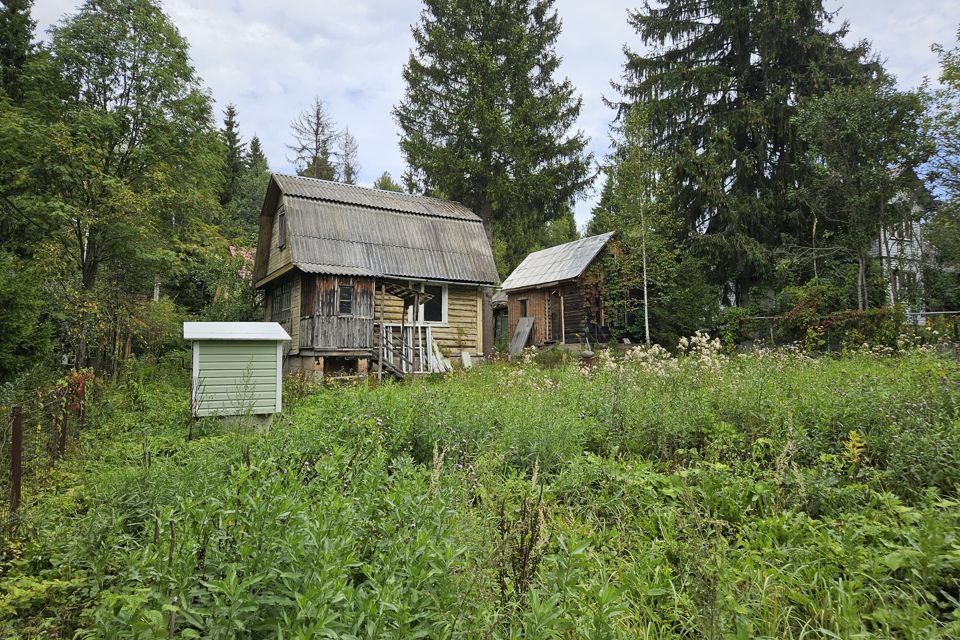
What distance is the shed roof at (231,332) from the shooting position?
8.18 m

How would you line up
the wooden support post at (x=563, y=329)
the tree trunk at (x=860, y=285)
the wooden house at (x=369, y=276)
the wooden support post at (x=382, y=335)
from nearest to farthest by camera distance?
the wooden support post at (x=382, y=335) < the wooden house at (x=369, y=276) < the tree trunk at (x=860, y=285) < the wooden support post at (x=563, y=329)

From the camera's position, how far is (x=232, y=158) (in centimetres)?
3481

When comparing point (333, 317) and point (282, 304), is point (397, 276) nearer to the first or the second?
point (333, 317)

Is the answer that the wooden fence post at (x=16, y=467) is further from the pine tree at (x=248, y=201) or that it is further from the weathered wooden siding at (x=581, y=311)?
the pine tree at (x=248, y=201)

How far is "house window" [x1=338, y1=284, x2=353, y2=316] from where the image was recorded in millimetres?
14219

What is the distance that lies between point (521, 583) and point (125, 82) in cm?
1767

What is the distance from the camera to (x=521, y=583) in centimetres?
225

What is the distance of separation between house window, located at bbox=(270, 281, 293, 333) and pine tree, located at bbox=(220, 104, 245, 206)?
729 inches

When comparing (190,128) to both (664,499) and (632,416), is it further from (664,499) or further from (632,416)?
(664,499)

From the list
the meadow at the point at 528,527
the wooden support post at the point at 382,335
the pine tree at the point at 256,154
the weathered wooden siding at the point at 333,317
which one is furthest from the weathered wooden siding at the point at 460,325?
the pine tree at the point at 256,154

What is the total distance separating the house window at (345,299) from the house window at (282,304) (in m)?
2.58

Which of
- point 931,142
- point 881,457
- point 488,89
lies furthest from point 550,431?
point 931,142

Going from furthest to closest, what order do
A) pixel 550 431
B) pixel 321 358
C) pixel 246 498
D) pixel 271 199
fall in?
pixel 271 199 → pixel 321 358 → pixel 550 431 → pixel 246 498

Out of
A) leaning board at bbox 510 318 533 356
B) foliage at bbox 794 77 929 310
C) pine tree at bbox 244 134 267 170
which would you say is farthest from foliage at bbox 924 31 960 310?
pine tree at bbox 244 134 267 170
